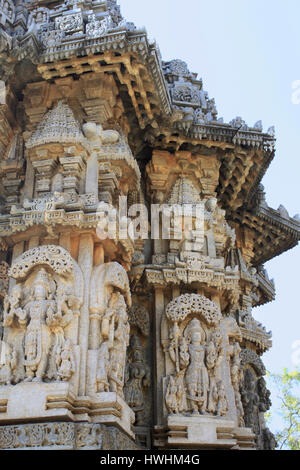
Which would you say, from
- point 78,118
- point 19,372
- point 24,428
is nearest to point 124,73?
point 78,118

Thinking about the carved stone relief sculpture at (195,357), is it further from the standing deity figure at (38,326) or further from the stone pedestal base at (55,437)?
the standing deity figure at (38,326)

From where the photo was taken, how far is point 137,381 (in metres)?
9.05

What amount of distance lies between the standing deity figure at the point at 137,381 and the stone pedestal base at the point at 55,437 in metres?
2.51

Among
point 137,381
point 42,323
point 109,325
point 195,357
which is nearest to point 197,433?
point 195,357

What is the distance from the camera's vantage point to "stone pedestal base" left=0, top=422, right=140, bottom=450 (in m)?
6.15

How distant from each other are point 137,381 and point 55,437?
2991mm

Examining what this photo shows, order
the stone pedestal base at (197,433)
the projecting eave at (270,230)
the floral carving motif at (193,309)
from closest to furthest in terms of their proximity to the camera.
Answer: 1. the stone pedestal base at (197,433)
2. the floral carving motif at (193,309)
3. the projecting eave at (270,230)

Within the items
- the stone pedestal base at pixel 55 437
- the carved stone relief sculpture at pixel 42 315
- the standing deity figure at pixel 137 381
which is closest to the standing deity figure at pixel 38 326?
the carved stone relief sculpture at pixel 42 315

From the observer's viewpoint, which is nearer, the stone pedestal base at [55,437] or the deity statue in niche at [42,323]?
the stone pedestal base at [55,437]

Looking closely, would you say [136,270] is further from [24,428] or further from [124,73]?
[24,428]

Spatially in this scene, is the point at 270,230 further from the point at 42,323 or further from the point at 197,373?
the point at 42,323

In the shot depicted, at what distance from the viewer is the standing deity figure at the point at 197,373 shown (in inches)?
338

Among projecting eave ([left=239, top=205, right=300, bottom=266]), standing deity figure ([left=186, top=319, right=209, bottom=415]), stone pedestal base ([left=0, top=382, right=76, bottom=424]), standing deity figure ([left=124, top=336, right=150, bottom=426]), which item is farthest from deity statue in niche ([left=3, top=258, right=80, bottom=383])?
projecting eave ([left=239, top=205, right=300, bottom=266])

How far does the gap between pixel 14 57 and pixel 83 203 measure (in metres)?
2.49
